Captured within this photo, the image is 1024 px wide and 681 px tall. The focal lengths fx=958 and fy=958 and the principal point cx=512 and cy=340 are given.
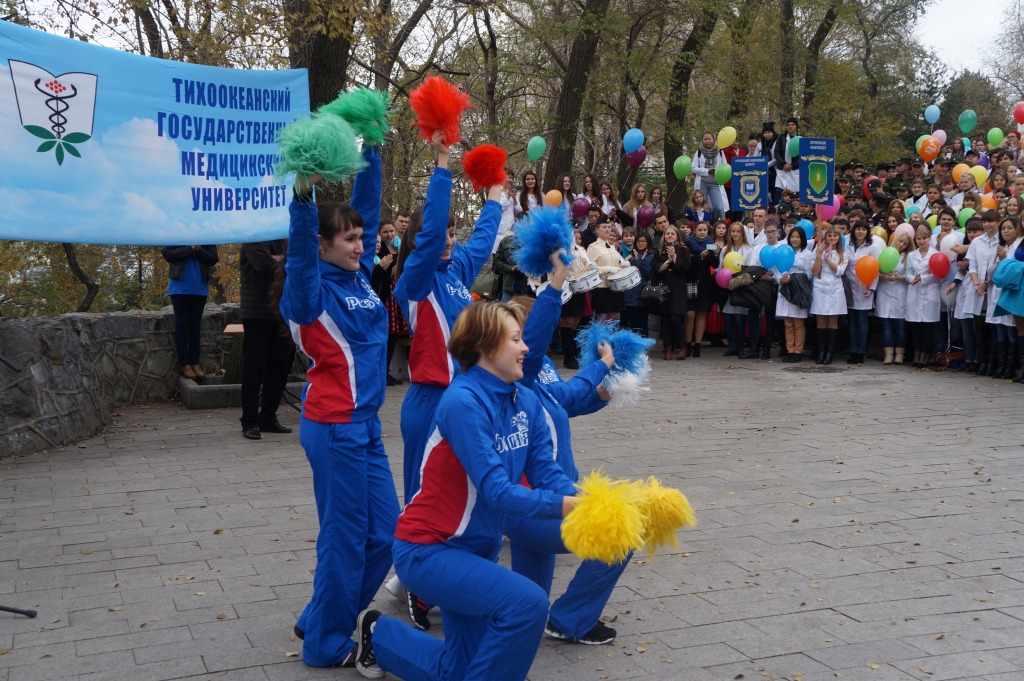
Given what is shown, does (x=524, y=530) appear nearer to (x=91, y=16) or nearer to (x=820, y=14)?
(x=91, y=16)

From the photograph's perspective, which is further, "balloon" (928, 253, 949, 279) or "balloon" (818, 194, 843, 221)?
"balloon" (818, 194, 843, 221)

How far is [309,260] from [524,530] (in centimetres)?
141

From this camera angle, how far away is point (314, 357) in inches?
161

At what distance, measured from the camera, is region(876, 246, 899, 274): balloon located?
13.0 meters

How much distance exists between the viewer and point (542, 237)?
422 cm

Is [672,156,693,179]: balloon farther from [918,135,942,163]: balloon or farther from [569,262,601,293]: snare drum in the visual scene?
[569,262,601,293]: snare drum

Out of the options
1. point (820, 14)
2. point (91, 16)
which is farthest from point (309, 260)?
point (820, 14)

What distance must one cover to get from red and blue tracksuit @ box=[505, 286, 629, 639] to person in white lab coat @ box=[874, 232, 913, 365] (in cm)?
979

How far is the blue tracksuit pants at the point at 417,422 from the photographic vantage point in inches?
182

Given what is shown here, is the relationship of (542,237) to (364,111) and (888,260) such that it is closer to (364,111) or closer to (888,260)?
(364,111)

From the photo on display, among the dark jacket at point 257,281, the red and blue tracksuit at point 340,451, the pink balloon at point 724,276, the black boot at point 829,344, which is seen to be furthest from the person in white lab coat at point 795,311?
the red and blue tracksuit at point 340,451

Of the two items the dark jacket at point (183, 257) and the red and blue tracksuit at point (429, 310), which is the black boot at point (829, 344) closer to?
the dark jacket at point (183, 257)

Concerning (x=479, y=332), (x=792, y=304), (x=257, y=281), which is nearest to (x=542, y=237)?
(x=479, y=332)

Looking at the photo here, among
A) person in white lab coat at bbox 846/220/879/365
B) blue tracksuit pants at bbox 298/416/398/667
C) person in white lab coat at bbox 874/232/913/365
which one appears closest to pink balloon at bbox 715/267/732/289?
person in white lab coat at bbox 846/220/879/365
